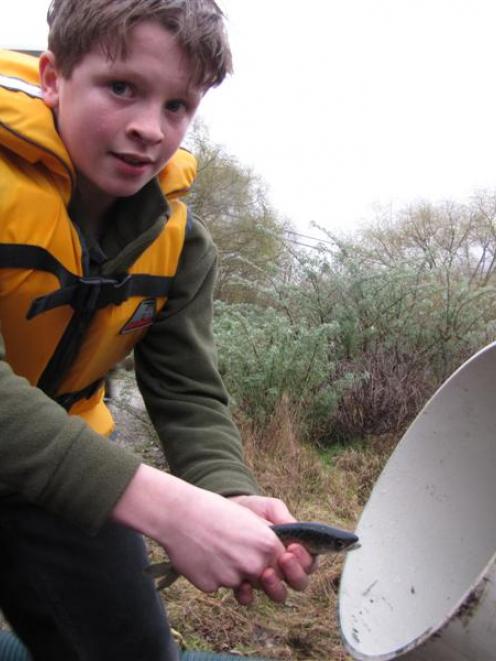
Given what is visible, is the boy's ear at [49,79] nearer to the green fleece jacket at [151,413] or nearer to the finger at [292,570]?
the green fleece jacket at [151,413]

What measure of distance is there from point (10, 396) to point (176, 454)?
744 millimetres

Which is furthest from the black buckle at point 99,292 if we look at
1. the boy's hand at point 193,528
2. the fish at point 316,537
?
the fish at point 316,537

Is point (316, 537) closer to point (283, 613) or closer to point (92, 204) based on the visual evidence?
point (92, 204)

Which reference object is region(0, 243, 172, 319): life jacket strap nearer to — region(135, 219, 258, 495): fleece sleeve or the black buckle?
the black buckle

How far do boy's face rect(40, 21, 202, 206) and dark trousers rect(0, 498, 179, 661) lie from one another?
2.71 ft

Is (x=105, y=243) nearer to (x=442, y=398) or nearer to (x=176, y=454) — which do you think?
(x=176, y=454)

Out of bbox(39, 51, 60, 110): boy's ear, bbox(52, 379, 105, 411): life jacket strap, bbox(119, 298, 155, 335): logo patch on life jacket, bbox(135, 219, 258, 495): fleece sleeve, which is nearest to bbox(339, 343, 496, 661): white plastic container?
bbox(135, 219, 258, 495): fleece sleeve

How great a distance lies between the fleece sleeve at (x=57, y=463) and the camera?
3.98 feet

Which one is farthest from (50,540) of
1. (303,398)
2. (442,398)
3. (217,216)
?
(217,216)

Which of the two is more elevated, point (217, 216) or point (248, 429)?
point (217, 216)

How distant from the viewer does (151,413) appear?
80.6 inches

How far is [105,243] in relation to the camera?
1.80 metres

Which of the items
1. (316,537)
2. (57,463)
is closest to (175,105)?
(57,463)

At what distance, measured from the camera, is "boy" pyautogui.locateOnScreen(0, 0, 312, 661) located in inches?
48.9
